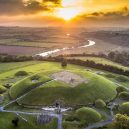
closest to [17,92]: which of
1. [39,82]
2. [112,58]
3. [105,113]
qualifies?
[39,82]

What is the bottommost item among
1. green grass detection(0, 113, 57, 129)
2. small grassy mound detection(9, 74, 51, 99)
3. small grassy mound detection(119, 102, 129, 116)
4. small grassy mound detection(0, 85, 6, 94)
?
green grass detection(0, 113, 57, 129)

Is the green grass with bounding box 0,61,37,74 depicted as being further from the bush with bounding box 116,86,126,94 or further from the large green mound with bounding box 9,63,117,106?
the bush with bounding box 116,86,126,94

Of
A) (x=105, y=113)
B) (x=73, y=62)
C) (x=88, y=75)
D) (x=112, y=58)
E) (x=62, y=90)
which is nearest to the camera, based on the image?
(x=105, y=113)

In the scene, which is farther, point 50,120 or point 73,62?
point 73,62

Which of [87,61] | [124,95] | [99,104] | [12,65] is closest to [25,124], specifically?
[99,104]

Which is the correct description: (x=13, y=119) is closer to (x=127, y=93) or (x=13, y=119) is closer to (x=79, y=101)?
(x=79, y=101)

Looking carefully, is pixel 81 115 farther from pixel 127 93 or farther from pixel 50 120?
pixel 127 93

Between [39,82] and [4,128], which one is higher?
[39,82]

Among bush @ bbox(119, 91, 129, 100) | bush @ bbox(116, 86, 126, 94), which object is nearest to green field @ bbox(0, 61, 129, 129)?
bush @ bbox(116, 86, 126, 94)

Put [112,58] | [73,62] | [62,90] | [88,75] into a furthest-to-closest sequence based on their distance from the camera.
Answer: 1. [112,58]
2. [73,62]
3. [88,75]
4. [62,90]

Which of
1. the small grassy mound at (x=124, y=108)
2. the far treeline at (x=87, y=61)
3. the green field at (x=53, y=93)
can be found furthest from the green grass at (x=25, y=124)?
the far treeline at (x=87, y=61)
